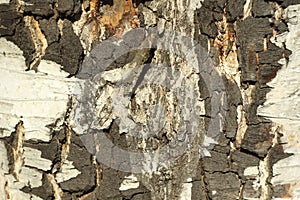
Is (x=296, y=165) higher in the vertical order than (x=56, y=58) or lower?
lower

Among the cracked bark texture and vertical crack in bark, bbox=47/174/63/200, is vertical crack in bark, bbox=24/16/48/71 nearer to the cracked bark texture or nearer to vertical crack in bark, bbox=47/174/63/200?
the cracked bark texture

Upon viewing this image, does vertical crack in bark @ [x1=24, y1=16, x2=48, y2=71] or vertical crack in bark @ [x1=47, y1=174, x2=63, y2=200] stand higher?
vertical crack in bark @ [x1=24, y1=16, x2=48, y2=71]

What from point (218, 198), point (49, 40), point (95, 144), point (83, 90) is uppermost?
point (49, 40)

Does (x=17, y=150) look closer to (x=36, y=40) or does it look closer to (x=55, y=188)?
(x=55, y=188)

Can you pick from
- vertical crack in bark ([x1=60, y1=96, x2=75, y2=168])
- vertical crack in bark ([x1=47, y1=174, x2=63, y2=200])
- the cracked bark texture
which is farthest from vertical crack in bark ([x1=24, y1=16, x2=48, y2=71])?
vertical crack in bark ([x1=47, y1=174, x2=63, y2=200])

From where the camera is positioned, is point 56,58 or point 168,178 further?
point 168,178

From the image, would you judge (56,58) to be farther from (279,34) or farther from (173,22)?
(279,34)

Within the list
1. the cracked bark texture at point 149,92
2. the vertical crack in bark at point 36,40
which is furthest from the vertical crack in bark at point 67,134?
the vertical crack in bark at point 36,40

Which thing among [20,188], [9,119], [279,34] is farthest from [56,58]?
[279,34]

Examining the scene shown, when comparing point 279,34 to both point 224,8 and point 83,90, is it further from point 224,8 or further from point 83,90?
point 83,90
